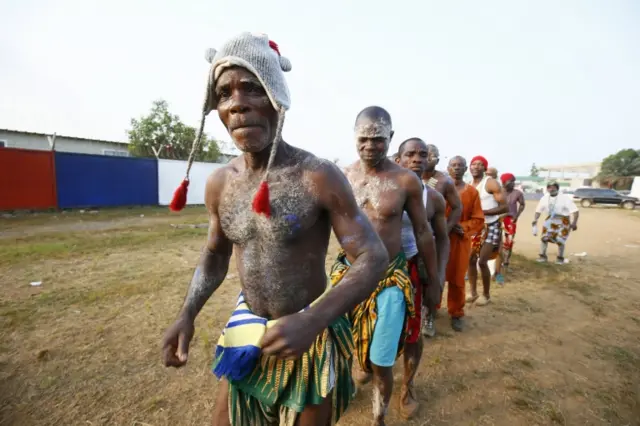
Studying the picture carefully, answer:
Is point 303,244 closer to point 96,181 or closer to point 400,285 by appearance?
point 400,285

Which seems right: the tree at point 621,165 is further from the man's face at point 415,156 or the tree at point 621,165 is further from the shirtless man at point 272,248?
the shirtless man at point 272,248

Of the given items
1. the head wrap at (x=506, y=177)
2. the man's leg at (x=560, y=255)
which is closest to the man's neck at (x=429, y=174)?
the head wrap at (x=506, y=177)

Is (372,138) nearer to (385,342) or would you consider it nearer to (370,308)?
(370,308)

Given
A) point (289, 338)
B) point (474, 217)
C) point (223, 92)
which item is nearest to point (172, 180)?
point (474, 217)

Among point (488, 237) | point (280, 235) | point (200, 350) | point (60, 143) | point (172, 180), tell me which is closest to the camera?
point (280, 235)

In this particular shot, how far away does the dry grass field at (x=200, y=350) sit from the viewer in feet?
8.48

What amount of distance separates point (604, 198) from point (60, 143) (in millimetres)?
35494

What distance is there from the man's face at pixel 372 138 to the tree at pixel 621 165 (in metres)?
50.4

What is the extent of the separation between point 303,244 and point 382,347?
1.26m

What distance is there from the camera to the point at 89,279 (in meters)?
5.04

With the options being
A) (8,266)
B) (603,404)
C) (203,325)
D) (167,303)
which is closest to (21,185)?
(8,266)

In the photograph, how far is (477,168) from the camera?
210 inches

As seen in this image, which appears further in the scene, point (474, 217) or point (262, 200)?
point (474, 217)

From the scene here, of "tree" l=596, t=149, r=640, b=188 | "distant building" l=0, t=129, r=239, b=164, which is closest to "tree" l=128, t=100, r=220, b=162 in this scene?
"distant building" l=0, t=129, r=239, b=164
